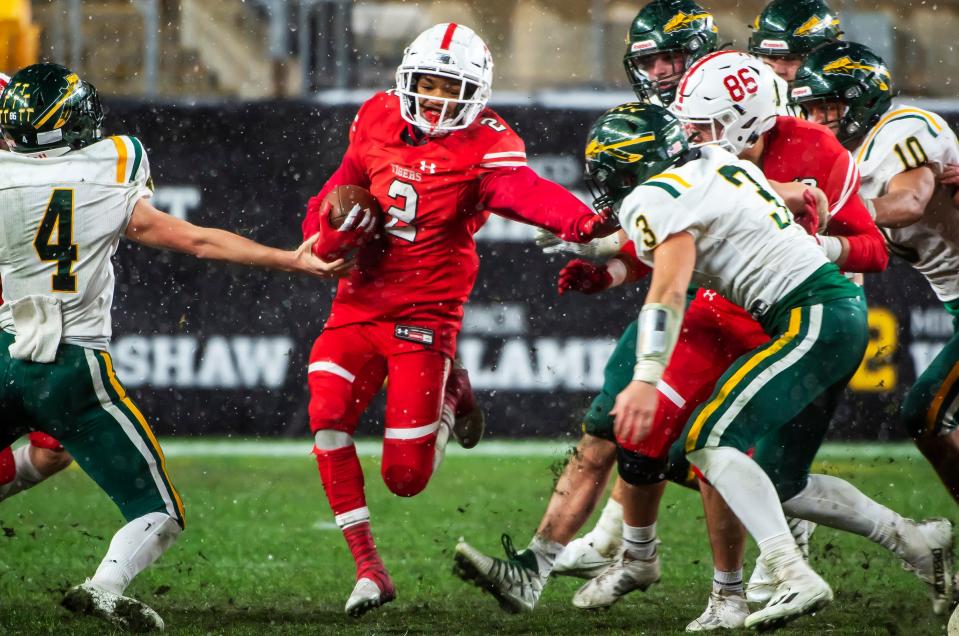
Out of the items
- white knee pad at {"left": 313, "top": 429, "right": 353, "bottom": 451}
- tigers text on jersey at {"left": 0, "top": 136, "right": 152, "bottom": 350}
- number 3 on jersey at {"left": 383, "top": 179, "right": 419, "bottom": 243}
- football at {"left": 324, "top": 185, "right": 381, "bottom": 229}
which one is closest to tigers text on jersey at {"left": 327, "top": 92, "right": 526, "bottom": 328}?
number 3 on jersey at {"left": 383, "top": 179, "right": 419, "bottom": 243}

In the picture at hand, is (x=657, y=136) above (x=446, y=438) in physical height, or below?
above

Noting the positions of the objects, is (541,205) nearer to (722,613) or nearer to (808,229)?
(808,229)

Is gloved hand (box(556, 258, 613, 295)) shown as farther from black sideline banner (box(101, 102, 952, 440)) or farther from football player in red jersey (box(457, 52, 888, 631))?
black sideline banner (box(101, 102, 952, 440))

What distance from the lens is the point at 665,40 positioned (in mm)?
5465

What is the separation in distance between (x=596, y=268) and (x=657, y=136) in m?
0.72

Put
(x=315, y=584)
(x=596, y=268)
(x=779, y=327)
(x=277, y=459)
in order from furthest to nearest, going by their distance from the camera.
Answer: (x=277, y=459) < (x=315, y=584) < (x=596, y=268) < (x=779, y=327)

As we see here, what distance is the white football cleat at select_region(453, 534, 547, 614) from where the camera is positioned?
443 cm

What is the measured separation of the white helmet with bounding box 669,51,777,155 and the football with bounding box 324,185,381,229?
1046 millimetres

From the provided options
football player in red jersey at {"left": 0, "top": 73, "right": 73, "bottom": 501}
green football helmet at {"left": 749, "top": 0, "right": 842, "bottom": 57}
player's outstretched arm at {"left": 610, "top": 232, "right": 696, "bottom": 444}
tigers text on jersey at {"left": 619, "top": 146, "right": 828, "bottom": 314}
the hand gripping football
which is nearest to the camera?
player's outstretched arm at {"left": 610, "top": 232, "right": 696, "bottom": 444}

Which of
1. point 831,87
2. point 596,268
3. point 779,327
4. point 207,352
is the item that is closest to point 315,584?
point 596,268

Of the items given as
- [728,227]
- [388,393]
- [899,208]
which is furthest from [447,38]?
[899,208]

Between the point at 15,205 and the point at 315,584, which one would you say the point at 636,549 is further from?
the point at 15,205

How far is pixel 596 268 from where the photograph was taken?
456 centimetres

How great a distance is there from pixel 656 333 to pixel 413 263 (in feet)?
4.49
